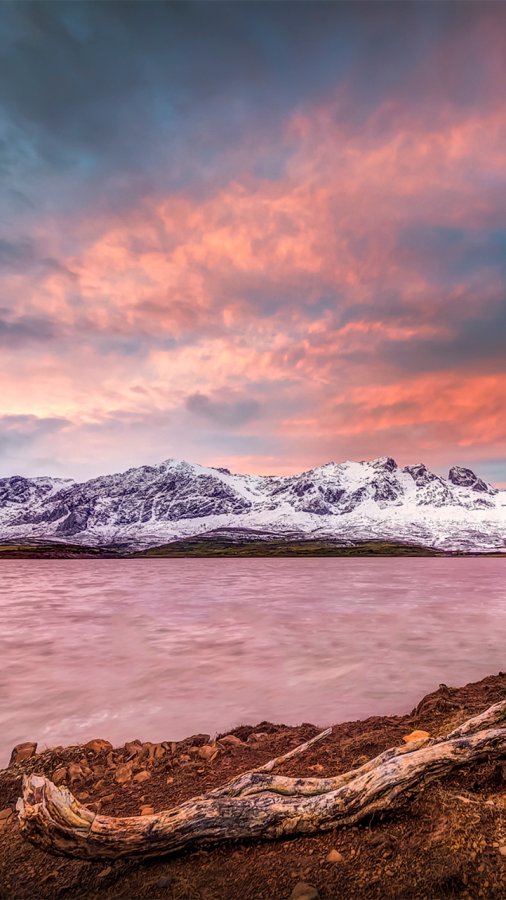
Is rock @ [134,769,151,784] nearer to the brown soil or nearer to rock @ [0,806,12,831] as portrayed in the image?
the brown soil

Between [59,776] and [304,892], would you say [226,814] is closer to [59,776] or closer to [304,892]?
[304,892]

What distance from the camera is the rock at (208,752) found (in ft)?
29.5

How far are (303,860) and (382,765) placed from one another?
1584 millimetres

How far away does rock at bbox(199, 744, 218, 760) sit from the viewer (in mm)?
8989

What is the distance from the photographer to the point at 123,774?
8328mm

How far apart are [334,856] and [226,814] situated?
1.28 meters

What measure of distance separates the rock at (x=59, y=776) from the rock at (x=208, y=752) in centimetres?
246

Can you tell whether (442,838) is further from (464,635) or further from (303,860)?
(464,635)

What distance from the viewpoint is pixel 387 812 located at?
559 centimetres

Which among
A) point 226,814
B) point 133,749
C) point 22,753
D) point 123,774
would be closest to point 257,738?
point 133,749

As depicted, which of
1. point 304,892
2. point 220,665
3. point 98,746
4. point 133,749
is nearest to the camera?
point 304,892

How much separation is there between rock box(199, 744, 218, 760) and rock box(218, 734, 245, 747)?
438 mm

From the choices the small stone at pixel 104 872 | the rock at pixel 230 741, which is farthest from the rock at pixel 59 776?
the small stone at pixel 104 872

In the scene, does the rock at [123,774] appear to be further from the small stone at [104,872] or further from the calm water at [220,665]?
the small stone at [104,872]
